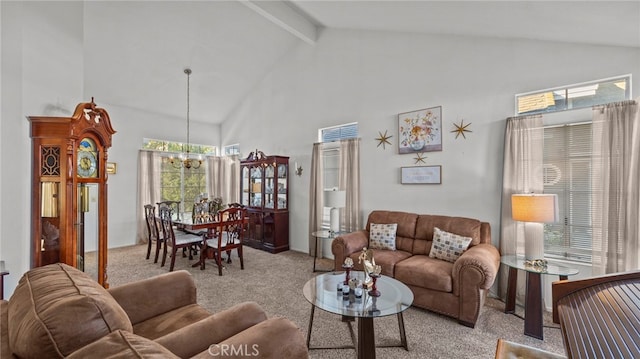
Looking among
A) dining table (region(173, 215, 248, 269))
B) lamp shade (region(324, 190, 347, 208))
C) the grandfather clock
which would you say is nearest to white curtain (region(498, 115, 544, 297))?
lamp shade (region(324, 190, 347, 208))

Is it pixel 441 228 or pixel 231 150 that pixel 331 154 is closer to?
pixel 441 228

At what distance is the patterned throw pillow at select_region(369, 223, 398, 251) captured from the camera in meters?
3.55

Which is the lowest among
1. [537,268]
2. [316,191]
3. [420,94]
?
[537,268]

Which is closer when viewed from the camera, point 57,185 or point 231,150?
point 57,185

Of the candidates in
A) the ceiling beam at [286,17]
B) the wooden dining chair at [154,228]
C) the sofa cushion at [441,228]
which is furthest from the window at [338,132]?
the wooden dining chair at [154,228]

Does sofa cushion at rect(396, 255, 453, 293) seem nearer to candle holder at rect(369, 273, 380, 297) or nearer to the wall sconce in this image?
candle holder at rect(369, 273, 380, 297)

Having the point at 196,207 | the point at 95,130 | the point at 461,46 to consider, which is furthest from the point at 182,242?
the point at 461,46

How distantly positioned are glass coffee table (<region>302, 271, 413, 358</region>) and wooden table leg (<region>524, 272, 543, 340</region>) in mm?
1193

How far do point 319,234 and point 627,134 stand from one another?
355 centimetres

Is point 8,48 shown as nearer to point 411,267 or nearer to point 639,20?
point 411,267

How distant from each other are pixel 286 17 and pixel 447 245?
404cm

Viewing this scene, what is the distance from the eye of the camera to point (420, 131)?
149 inches

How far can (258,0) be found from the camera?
12.3 ft

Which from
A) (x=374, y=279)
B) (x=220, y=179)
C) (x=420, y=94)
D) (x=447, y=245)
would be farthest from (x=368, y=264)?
(x=220, y=179)
